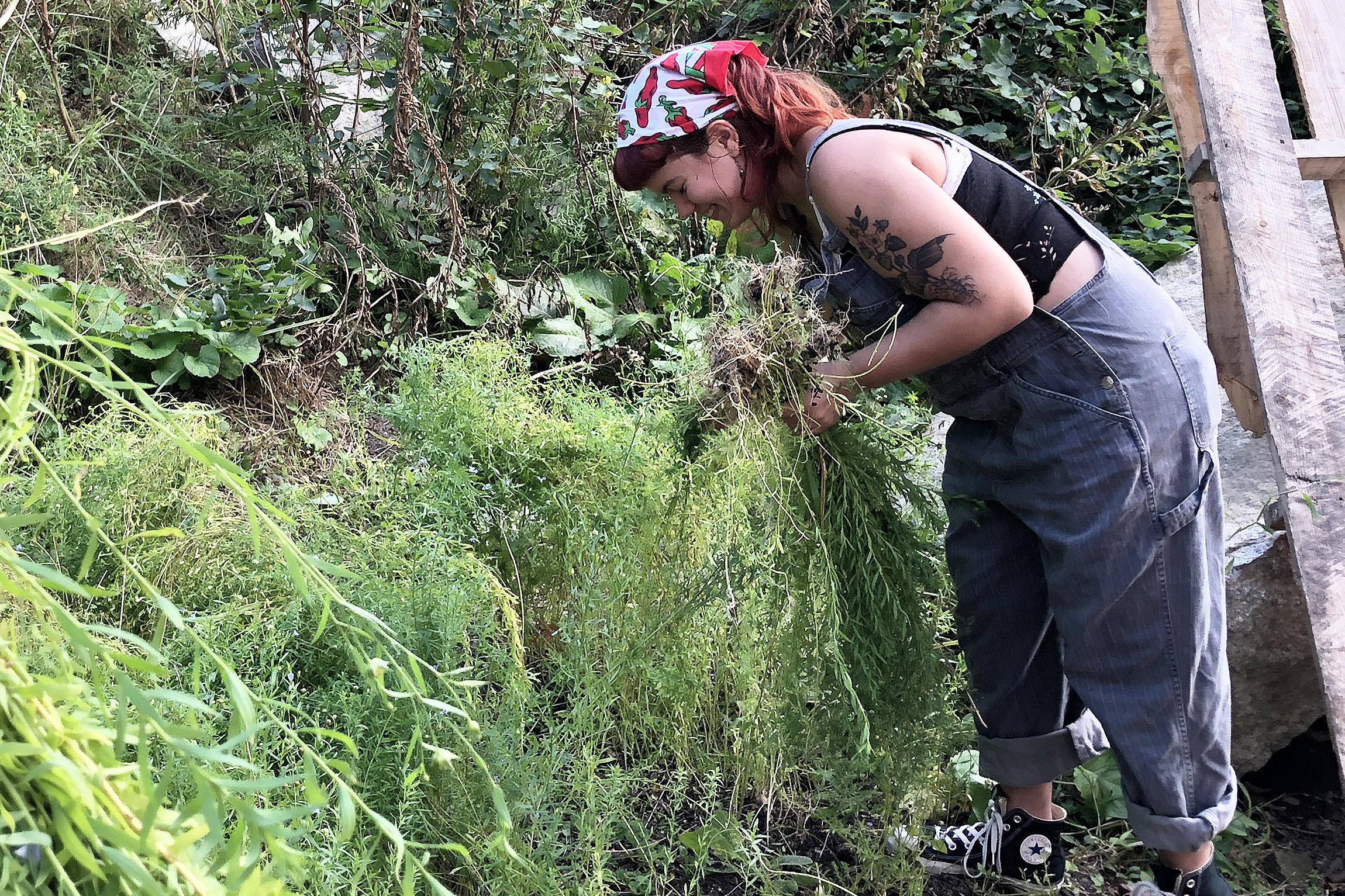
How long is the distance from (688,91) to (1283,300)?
4.45ft

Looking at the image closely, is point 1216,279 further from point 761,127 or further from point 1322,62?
point 761,127

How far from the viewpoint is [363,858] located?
5.07ft

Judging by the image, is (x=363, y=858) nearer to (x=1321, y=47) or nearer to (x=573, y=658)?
(x=573, y=658)

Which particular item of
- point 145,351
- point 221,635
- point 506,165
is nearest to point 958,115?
point 506,165

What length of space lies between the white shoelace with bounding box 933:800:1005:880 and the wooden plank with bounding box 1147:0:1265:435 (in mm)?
1177

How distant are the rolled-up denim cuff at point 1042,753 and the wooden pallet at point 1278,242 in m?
0.46

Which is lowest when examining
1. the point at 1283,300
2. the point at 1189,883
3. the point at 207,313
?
the point at 1189,883

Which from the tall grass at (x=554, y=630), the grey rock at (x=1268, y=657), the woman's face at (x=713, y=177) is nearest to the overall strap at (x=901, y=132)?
the woman's face at (x=713, y=177)

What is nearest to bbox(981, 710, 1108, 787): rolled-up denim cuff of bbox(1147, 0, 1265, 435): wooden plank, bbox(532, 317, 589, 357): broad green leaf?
bbox(1147, 0, 1265, 435): wooden plank

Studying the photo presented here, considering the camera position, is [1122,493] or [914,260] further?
[1122,493]

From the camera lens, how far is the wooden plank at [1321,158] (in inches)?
89.8

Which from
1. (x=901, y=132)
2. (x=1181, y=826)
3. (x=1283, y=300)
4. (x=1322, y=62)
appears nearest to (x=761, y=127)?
(x=901, y=132)

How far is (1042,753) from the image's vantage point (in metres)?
2.16

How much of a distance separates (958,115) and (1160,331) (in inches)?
133
